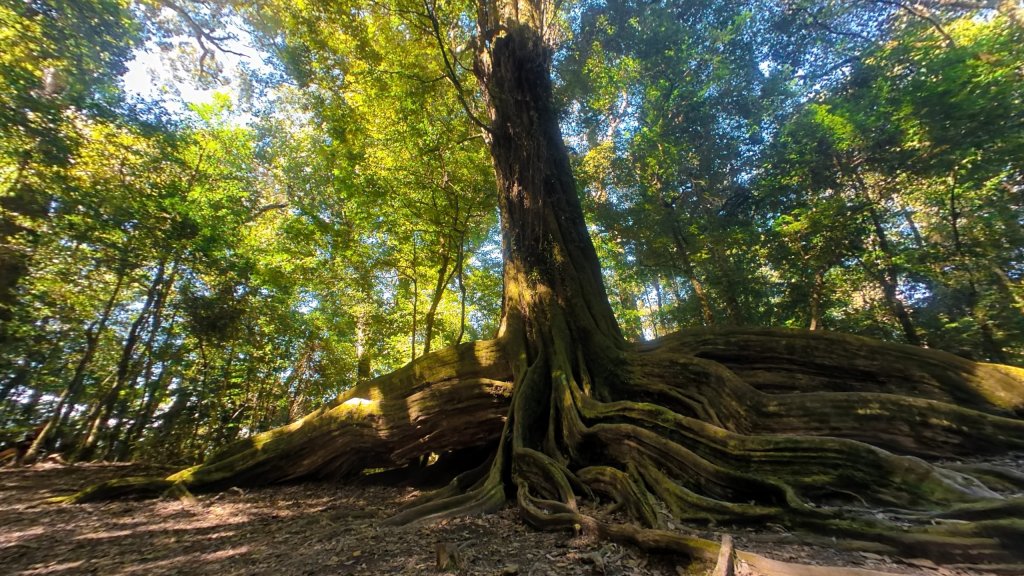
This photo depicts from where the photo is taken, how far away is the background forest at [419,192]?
7035 millimetres

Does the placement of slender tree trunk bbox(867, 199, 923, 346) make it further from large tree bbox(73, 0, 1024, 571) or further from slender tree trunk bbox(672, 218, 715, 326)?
large tree bbox(73, 0, 1024, 571)

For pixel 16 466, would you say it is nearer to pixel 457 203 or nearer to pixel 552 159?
pixel 457 203

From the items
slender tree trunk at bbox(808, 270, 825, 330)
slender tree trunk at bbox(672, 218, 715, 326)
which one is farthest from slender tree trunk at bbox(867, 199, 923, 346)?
slender tree trunk at bbox(672, 218, 715, 326)

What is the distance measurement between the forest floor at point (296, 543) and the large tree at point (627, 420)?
0.63ft

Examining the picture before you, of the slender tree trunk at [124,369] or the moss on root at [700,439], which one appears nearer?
the moss on root at [700,439]

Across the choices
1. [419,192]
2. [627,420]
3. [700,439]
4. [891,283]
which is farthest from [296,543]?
[891,283]

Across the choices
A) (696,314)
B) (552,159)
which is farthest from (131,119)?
(696,314)

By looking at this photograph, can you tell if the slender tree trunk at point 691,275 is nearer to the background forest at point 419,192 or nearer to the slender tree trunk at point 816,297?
the background forest at point 419,192

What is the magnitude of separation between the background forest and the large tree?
7.12ft

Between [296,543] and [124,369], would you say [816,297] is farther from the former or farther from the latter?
[124,369]

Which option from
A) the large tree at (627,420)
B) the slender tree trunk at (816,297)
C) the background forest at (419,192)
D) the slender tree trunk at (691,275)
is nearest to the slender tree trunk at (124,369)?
the background forest at (419,192)

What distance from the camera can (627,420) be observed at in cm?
387

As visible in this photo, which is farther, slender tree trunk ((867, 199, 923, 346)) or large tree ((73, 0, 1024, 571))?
slender tree trunk ((867, 199, 923, 346))

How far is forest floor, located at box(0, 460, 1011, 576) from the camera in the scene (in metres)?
2.21
